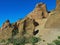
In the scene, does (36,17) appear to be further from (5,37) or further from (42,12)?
(5,37)

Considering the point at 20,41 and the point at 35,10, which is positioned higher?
the point at 35,10

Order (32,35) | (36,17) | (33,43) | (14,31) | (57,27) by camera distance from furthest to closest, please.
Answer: (36,17) < (14,31) < (32,35) < (57,27) < (33,43)

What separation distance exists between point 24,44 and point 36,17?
2614 centimetres

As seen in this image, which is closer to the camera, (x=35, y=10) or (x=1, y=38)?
(x=1, y=38)

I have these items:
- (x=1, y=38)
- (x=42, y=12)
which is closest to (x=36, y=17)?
(x=42, y=12)

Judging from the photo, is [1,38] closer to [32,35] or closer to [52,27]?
Answer: [32,35]

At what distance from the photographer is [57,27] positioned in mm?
53469

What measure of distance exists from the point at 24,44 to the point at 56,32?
6.59 metres

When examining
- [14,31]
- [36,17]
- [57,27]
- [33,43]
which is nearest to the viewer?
[33,43]

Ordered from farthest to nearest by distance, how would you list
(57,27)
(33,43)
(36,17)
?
(36,17) → (57,27) → (33,43)

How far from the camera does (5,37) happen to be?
6569 cm

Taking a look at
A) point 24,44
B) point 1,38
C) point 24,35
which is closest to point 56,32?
point 24,44

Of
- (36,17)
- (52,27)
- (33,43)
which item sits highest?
(36,17)

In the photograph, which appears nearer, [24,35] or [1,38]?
[24,35]
